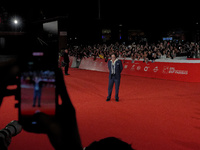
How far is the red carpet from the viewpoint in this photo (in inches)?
207

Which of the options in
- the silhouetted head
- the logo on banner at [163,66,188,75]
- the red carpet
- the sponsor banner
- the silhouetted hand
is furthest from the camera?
the logo on banner at [163,66,188,75]

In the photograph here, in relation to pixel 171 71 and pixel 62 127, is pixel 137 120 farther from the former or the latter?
pixel 171 71

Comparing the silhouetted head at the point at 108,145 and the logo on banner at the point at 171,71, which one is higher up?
the silhouetted head at the point at 108,145

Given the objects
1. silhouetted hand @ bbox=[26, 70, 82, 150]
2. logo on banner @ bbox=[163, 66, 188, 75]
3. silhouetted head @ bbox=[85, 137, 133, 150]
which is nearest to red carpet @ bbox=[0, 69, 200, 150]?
silhouetted head @ bbox=[85, 137, 133, 150]

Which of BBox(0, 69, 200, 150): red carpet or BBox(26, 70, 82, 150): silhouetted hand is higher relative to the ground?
BBox(26, 70, 82, 150): silhouetted hand

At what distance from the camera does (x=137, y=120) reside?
6.95m

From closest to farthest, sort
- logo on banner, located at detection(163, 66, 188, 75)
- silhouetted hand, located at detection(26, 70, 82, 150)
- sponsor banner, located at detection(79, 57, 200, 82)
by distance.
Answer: silhouetted hand, located at detection(26, 70, 82, 150) → sponsor banner, located at detection(79, 57, 200, 82) → logo on banner, located at detection(163, 66, 188, 75)

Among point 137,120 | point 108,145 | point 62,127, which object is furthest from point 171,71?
point 62,127

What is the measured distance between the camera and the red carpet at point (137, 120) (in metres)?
5.25

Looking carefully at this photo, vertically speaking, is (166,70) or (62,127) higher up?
(62,127)

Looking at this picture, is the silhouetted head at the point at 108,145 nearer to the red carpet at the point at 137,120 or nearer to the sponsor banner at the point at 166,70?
the red carpet at the point at 137,120

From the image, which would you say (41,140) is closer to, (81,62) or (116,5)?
(81,62)

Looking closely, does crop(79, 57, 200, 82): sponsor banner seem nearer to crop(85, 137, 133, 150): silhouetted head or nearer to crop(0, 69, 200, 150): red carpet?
crop(0, 69, 200, 150): red carpet

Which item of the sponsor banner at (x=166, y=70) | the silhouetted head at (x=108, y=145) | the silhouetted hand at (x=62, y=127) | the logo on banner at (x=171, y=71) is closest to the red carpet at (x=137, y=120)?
the silhouetted head at (x=108, y=145)
